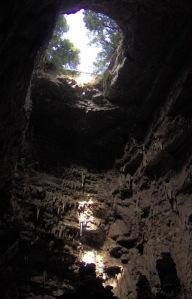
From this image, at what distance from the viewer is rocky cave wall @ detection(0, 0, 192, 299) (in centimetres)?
748

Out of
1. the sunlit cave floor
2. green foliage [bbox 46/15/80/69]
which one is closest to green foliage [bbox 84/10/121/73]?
green foliage [bbox 46/15/80/69]

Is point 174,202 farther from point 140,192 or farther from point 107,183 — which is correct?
point 107,183

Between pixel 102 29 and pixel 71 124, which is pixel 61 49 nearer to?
pixel 102 29

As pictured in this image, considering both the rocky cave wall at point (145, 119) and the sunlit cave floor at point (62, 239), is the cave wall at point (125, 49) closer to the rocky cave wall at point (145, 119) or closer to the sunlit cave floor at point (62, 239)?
the rocky cave wall at point (145, 119)

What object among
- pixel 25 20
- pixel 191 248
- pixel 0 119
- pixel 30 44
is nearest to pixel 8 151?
pixel 0 119

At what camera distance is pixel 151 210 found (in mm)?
9867

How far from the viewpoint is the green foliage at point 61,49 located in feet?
53.8

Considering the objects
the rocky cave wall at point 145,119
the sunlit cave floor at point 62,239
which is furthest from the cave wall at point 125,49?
the sunlit cave floor at point 62,239

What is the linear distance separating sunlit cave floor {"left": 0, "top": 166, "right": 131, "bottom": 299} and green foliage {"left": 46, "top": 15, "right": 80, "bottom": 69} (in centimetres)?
597

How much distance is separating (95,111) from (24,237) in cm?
574

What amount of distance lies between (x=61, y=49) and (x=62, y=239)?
9.94 meters

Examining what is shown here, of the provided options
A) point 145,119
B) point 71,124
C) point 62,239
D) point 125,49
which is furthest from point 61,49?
point 62,239

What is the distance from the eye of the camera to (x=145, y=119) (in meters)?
12.4

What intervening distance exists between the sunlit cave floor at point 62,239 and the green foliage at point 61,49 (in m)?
5.97
